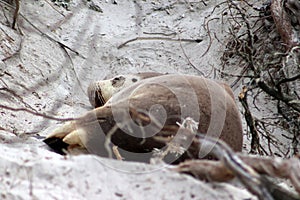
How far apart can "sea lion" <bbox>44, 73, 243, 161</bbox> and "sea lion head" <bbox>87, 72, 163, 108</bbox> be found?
94 cm

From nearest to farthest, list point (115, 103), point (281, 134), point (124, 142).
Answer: point (124, 142) < point (115, 103) < point (281, 134)

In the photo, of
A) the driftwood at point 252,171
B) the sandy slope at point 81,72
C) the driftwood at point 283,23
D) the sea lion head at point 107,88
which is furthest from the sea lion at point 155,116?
the driftwood at point 283,23

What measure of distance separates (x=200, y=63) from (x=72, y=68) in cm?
104

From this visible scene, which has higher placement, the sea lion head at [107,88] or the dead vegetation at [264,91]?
the dead vegetation at [264,91]

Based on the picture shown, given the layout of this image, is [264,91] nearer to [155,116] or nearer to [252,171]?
[155,116]

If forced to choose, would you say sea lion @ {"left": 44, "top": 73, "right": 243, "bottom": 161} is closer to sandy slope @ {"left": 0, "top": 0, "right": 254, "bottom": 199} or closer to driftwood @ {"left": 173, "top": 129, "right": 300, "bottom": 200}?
sandy slope @ {"left": 0, "top": 0, "right": 254, "bottom": 199}

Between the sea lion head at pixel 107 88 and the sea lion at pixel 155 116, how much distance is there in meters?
0.94

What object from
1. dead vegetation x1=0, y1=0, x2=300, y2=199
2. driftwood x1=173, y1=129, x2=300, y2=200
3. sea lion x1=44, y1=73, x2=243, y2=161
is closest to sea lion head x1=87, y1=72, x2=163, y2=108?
dead vegetation x1=0, y1=0, x2=300, y2=199

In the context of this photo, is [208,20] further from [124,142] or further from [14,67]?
[124,142]

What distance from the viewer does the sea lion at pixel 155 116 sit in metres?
2.39

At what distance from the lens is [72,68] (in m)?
4.36

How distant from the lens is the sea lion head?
3693 mm

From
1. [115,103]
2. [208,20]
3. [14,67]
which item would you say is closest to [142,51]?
[208,20]

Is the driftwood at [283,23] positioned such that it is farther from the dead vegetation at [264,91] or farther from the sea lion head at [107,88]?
the sea lion head at [107,88]
